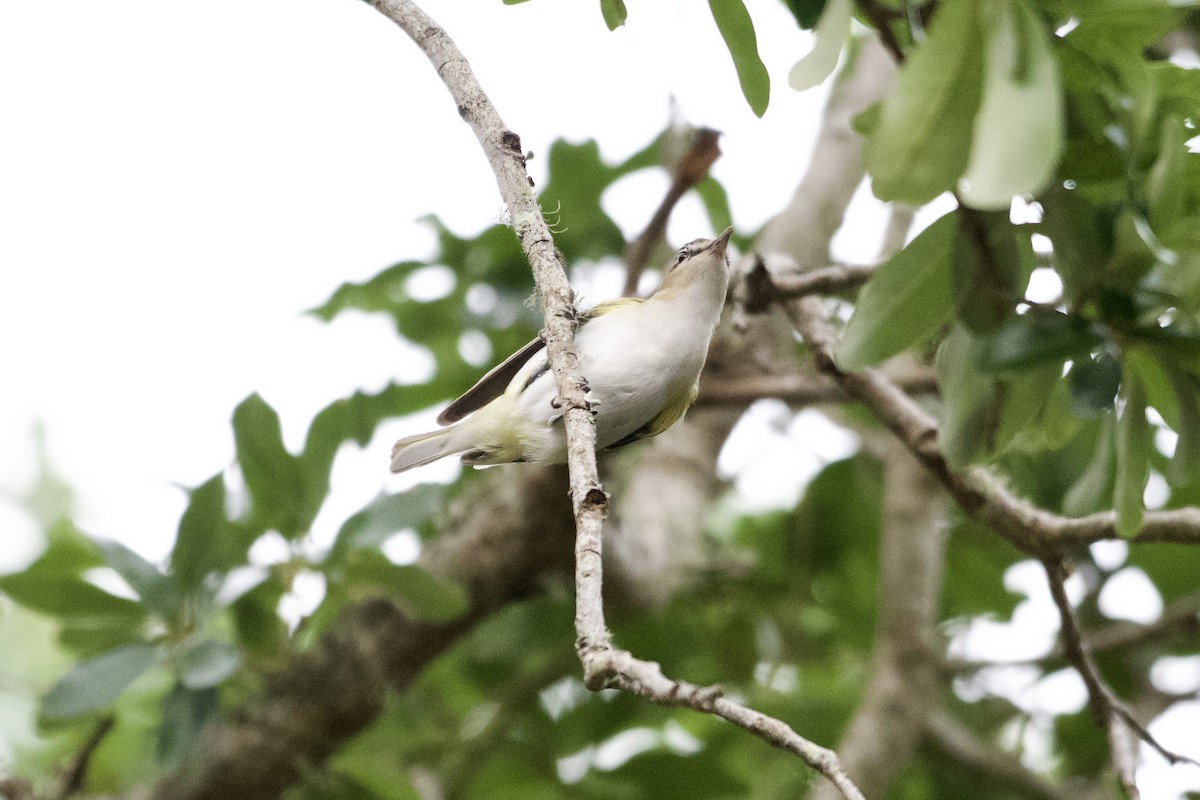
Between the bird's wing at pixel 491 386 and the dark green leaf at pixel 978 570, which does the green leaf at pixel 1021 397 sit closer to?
the bird's wing at pixel 491 386

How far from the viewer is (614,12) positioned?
4.67 ft

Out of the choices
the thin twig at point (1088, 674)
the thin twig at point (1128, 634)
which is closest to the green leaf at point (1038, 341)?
the thin twig at point (1088, 674)

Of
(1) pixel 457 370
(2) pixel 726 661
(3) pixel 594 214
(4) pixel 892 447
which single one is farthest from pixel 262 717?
(4) pixel 892 447

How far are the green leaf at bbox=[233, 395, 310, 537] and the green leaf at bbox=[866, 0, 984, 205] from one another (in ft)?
6.45

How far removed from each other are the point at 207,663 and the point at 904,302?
1.90m

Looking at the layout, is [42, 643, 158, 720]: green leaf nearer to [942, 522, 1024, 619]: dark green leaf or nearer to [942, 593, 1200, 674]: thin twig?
[942, 593, 1200, 674]: thin twig

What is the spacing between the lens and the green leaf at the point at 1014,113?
2.77 feet

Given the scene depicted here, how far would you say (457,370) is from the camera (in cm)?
330

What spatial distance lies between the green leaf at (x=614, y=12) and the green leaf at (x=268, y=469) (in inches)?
60.3

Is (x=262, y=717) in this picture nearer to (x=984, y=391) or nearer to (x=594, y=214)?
(x=594, y=214)

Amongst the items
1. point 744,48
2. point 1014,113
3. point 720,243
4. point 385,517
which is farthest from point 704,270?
point 1014,113

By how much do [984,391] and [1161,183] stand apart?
35 cm

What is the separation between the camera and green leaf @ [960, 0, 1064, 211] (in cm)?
84

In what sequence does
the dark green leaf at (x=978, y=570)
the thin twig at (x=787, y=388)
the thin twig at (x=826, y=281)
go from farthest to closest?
the dark green leaf at (x=978, y=570) → the thin twig at (x=787, y=388) → the thin twig at (x=826, y=281)
